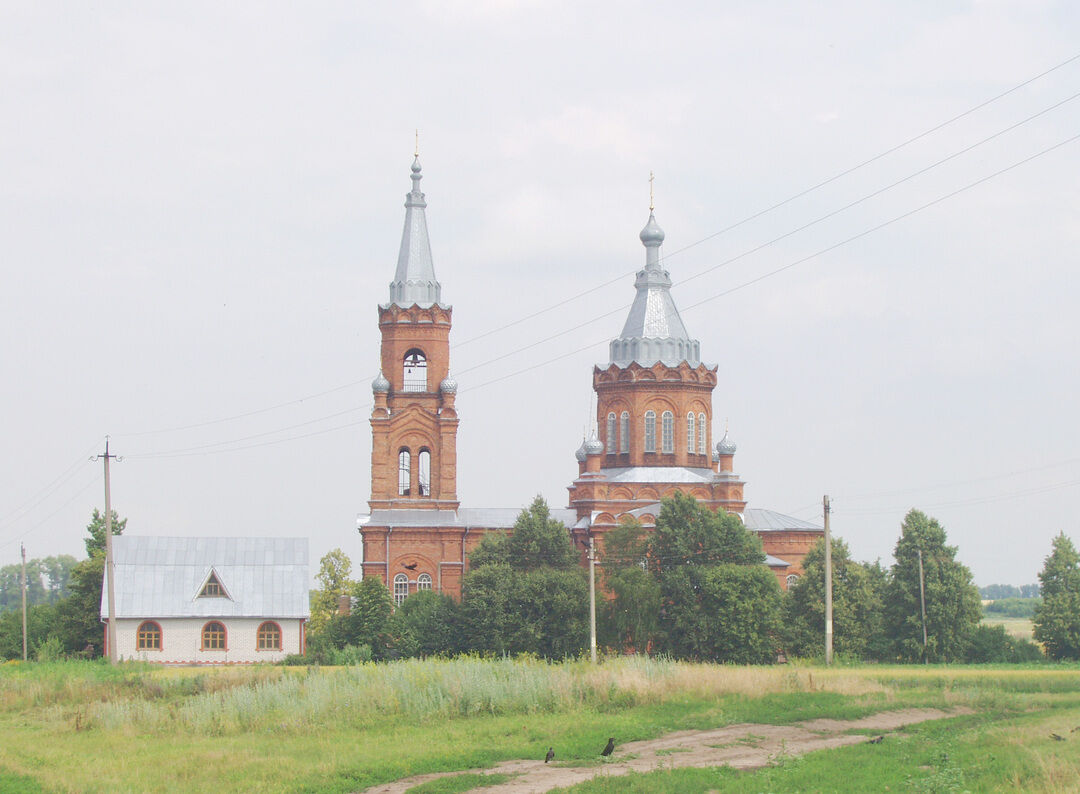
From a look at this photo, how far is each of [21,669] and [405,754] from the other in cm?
2159

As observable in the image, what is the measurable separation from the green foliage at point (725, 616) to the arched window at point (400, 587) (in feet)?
42.2

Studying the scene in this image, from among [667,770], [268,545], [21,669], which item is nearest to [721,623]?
[268,545]

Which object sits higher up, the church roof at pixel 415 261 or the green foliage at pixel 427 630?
the church roof at pixel 415 261

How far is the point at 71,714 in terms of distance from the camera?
27.2 metres

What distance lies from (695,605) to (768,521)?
12.2 metres

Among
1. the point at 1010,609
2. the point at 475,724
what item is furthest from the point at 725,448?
the point at 1010,609

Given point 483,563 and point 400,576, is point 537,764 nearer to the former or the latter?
point 483,563

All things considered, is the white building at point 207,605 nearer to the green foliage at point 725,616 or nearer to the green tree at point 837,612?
the green foliage at point 725,616

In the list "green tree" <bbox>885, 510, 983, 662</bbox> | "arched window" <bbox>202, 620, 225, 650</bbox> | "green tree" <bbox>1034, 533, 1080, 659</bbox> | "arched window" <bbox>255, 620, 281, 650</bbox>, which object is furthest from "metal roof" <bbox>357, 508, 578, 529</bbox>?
"green tree" <bbox>1034, 533, 1080, 659</bbox>

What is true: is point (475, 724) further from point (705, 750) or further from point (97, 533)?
point (97, 533)

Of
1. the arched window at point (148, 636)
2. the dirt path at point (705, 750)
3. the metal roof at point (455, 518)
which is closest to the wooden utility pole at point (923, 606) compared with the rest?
the metal roof at point (455, 518)

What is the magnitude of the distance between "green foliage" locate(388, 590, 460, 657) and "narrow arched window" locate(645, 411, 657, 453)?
14968 millimetres

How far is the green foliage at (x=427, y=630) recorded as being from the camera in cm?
4884

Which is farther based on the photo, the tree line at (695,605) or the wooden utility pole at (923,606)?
the wooden utility pole at (923,606)
